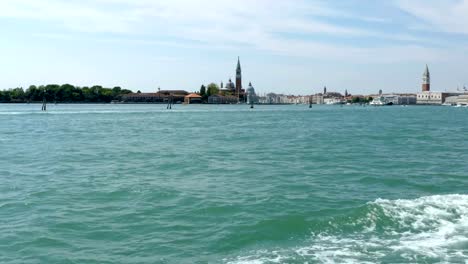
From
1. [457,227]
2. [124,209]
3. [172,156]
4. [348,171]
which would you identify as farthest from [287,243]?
[172,156]

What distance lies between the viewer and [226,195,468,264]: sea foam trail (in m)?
8.46

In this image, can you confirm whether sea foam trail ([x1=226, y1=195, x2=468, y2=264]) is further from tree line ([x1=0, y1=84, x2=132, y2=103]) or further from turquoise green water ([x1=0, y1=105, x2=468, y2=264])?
tree line ([x1=0, y1=84, x2=132, y2=103])

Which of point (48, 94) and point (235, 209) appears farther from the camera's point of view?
point (48, 94)

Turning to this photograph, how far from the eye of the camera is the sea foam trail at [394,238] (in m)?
8.46

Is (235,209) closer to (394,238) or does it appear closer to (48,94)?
(394,238)

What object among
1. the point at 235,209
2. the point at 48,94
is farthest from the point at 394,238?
the point at 48,94

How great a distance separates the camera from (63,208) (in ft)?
40.2

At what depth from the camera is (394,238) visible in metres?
9.66

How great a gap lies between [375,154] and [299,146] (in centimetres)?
498

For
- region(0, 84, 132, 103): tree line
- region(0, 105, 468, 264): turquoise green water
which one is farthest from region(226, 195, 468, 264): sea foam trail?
region(0, 84, 132, 103): tree line

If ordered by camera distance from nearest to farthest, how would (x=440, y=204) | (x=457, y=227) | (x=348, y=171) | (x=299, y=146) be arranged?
(x=457, y=227) → (x=440, y=204) → (x=348, y=171) → (x=299, y=146)

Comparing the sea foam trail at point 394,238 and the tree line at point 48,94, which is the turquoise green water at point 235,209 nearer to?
the sea foam trail at point 394,238

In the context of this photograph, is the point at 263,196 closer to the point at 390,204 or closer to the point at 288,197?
the point at 288,197

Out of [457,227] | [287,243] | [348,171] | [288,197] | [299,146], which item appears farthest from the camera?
[299,146]
